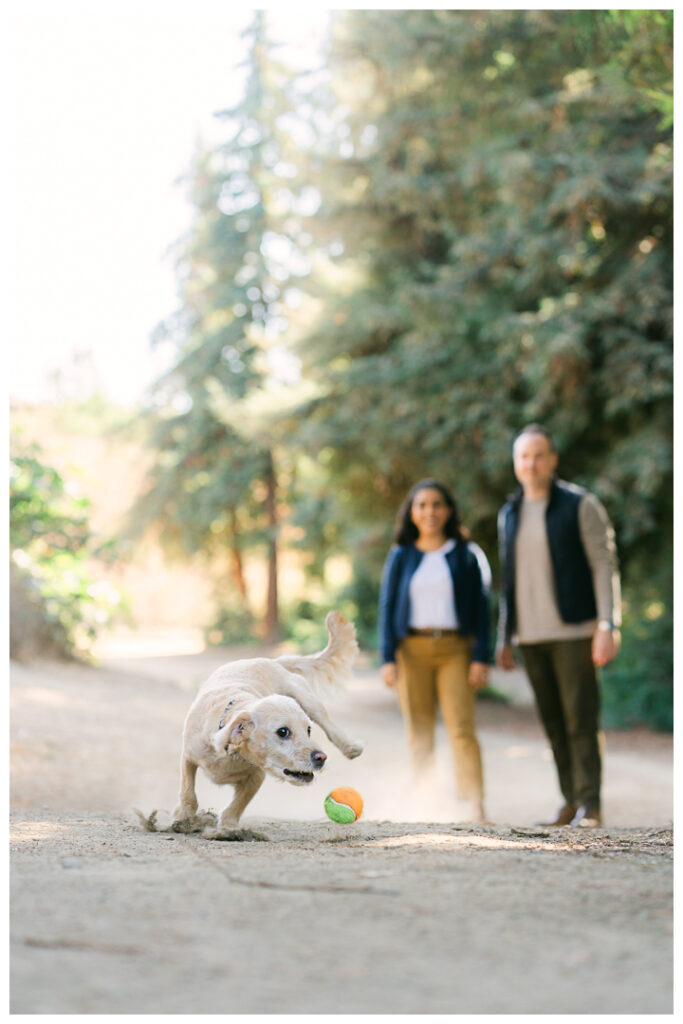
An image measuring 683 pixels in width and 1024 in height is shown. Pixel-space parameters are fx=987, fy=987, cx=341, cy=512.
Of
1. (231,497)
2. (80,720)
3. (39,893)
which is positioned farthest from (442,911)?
(231,497)

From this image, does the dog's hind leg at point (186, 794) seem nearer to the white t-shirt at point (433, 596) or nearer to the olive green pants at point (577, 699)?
the white t-shirt at point (433, 596)

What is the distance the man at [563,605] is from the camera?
5539 millimetres

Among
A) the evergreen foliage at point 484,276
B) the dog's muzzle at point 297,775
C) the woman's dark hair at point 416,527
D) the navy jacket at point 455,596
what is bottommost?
the dog's muzzle at point 297,775

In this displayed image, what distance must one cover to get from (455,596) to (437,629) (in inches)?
8.6

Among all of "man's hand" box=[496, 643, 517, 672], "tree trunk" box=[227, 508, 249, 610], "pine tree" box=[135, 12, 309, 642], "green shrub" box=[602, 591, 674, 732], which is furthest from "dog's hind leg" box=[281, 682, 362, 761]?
"tree trunk" box=[227, 508, 249, 610]

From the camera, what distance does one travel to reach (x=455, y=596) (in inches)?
223

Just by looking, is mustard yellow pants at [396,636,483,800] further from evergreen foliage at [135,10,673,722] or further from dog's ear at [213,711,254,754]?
evergreen foliage at [135,10,673,722]

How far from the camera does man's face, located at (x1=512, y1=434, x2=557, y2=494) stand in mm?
5715

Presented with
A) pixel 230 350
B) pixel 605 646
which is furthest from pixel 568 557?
pixel 230 350

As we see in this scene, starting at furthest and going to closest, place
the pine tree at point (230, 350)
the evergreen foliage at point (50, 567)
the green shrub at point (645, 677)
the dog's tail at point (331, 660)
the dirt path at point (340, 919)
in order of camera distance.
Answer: the pine tree at point (230, 350)
the green shrub at point (645, 677)
the evergreen foliage at point (50, 567)
the dog's tail at point (331, 660)
the dirt path at point (340, 919)

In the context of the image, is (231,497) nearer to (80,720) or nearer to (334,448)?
(334,448)

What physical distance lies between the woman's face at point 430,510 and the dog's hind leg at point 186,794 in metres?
2.31

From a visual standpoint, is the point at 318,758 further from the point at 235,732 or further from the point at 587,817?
the point at 587,817

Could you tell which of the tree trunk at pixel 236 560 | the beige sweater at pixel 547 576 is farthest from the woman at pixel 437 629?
the tree trunk at pixel 236 560
